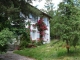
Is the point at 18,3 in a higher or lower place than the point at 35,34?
higher

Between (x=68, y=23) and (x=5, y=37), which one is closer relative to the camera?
(x=5, y=37)

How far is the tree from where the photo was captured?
49.4ft

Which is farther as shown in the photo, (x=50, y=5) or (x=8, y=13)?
(x=50, y=5)

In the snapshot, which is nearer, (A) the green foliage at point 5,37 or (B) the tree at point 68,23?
(A) the green foliage at point 5,37

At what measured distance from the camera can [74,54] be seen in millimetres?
15953

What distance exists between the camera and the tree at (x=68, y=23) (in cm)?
1505

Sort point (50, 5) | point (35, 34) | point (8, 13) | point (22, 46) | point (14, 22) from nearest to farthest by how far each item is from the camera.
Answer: point (8, 13) < point (14, 22) < point (22, 46) < point (35, 34) < point (50, 5)

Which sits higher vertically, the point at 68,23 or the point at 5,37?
the point at 68,23

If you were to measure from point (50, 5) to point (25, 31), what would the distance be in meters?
53.1

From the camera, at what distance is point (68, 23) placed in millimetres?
15305

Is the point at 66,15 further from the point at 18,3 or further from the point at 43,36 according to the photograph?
the point at 43,36

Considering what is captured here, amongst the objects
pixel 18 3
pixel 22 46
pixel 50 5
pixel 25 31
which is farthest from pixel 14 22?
pixel 50 5

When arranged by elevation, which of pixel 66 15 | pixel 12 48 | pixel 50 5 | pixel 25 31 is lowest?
pixel 12 48

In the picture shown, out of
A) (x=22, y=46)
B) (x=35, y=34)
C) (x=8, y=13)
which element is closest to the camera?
(x=8, y=13)
